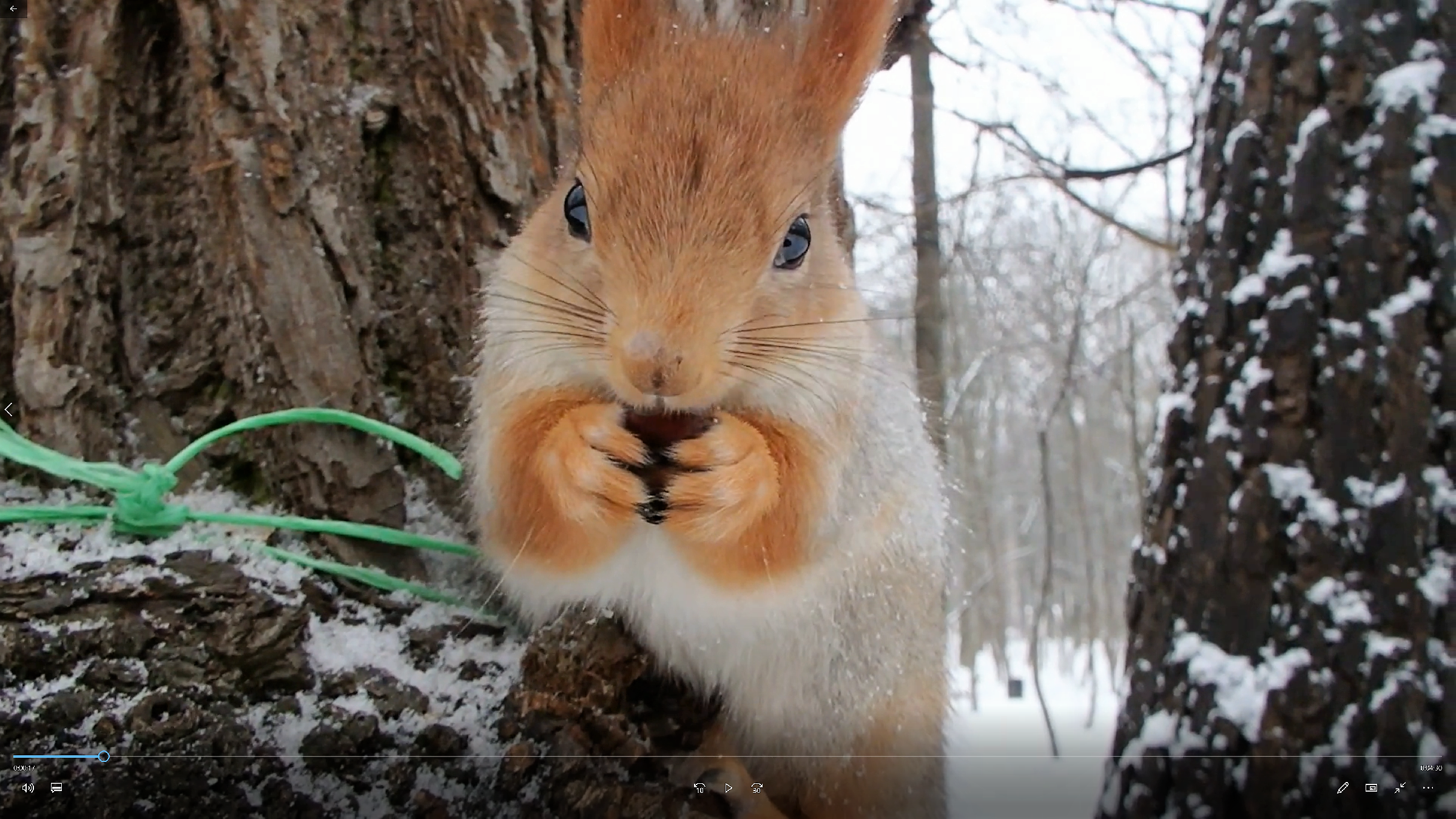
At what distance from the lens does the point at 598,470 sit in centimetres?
72

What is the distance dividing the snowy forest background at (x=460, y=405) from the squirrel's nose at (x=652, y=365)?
0.72 feet

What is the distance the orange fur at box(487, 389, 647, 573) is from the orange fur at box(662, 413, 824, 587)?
40 millimetres

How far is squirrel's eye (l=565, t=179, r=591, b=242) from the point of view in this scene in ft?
2.56

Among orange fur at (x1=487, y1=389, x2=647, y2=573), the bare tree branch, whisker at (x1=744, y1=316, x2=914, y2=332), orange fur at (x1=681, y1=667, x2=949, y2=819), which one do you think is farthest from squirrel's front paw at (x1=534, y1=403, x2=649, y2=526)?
the bare tree branch

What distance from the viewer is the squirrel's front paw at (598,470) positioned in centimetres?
72

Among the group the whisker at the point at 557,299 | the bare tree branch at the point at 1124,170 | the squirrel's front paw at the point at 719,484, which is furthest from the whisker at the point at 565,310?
the bare tree branch at the point at 1124,170

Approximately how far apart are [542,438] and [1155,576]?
17.2 inches

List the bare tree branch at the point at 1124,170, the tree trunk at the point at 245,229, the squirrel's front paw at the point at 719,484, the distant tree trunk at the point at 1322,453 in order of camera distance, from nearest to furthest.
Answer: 1. the distant tree trunk at the point at 1322,453
2. the squirrel's front paw at the point at 719,484
3. the tree trunk at the point at 245,229
4. the bare tree branch at the point at 1124,170

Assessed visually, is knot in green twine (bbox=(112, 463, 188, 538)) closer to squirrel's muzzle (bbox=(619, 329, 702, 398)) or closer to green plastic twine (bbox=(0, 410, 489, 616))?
green plastic twine (bbox=(0, 410, 489, 616))

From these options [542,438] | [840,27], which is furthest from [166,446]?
[840,27]

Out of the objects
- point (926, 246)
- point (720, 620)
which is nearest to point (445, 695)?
point (720, 620)

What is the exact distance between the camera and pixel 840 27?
818 millimetres

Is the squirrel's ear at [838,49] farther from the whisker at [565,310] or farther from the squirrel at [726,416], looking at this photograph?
the whisker at [565,310]

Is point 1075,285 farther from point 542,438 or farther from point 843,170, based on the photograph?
point 542,438
